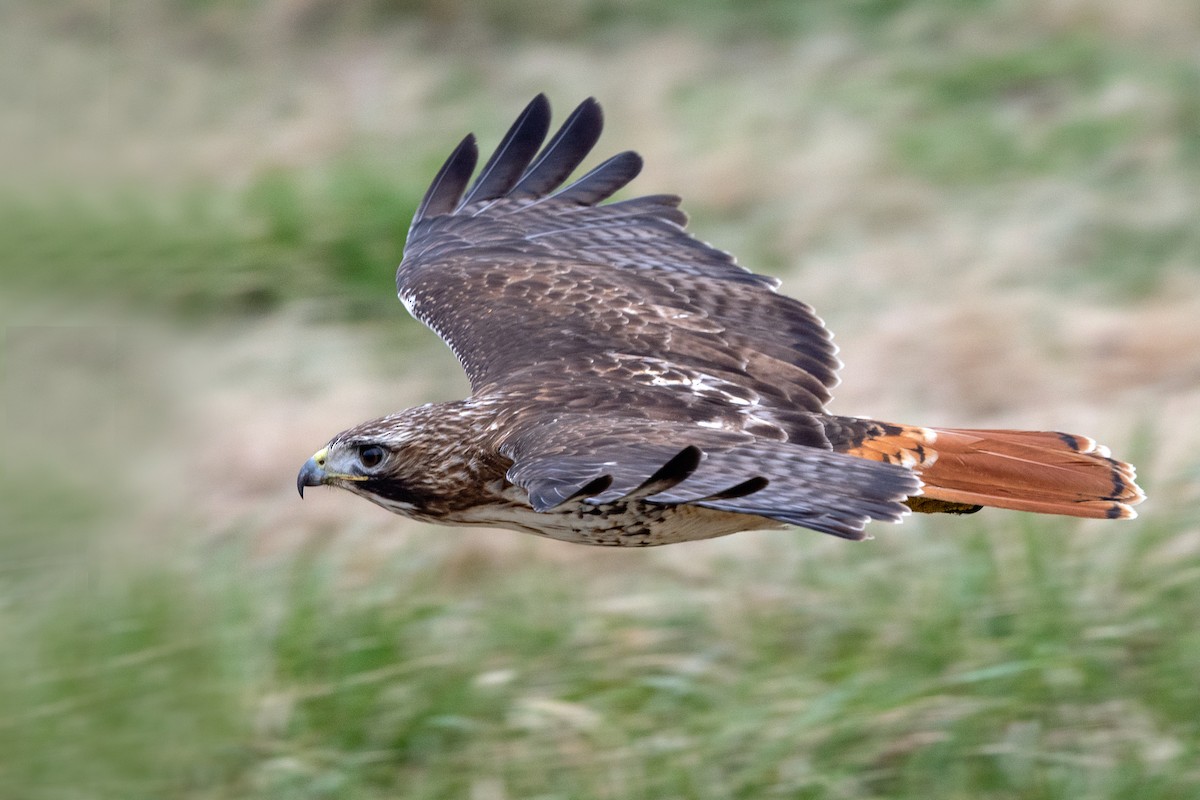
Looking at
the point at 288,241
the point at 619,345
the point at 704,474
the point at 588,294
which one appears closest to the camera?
the point at 704,474

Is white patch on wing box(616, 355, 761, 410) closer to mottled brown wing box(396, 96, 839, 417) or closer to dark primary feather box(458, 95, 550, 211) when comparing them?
mottled brown wing box(396, 96, 839, 417)

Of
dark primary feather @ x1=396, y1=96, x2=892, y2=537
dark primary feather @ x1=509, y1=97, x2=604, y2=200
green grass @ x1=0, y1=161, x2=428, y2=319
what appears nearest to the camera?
dark primary feather @ x1=396, y1=96, x2=892, y2=537

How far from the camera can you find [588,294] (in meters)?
5.40

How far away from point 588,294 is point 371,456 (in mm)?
990

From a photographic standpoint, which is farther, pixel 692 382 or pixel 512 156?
pixel 512 156

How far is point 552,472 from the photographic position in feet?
12.8

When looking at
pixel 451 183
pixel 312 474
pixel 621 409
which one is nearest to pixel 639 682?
pixel 621 409

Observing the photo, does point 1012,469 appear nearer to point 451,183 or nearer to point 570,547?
point 451,183

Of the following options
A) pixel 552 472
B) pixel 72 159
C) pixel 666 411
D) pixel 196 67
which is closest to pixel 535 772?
pixel 666 411

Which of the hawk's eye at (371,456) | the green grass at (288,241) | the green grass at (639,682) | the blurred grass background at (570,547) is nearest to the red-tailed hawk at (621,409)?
the hawk's eye at (371,456)

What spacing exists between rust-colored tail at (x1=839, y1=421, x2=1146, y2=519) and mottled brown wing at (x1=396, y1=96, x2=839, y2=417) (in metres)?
0.37

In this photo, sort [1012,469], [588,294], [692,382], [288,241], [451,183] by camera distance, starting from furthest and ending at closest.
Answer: [288,241], [451,183], [588,294], [692,382], [1012,469]

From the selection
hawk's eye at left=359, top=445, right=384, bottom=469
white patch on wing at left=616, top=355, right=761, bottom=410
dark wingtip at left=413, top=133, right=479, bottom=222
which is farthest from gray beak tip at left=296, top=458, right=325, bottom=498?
→ dark wingtip at left=413, top=133, right=479, bottom=222

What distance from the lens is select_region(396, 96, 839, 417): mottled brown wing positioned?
5.01 metres
